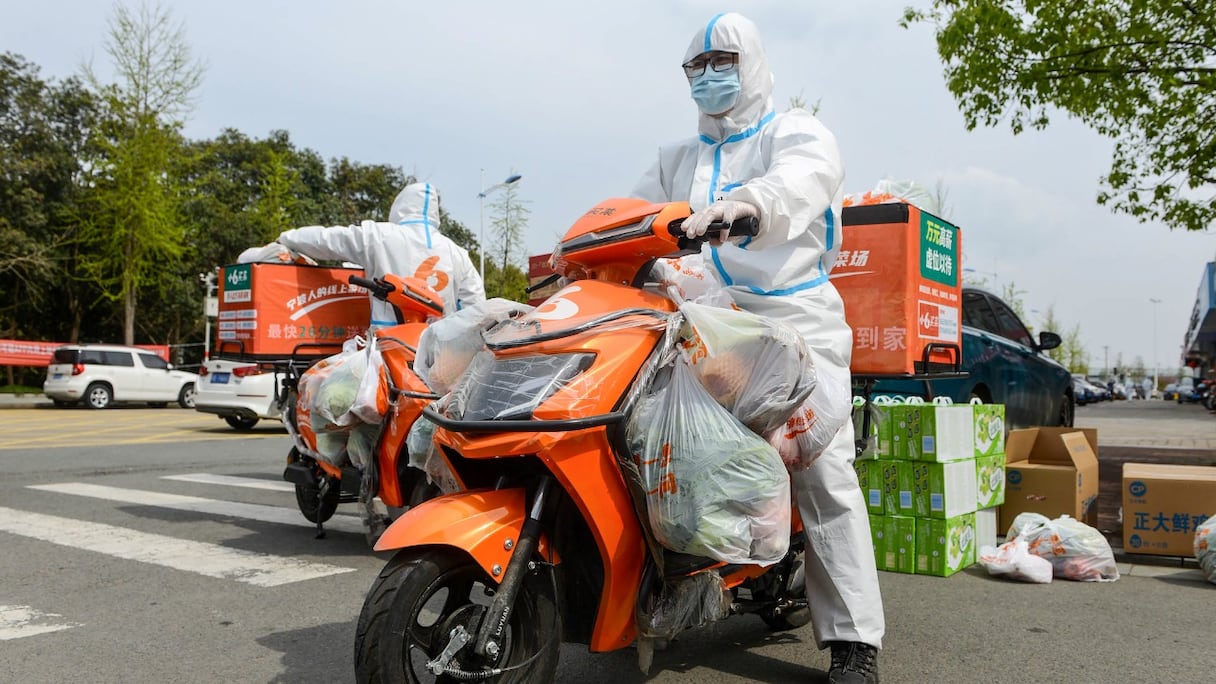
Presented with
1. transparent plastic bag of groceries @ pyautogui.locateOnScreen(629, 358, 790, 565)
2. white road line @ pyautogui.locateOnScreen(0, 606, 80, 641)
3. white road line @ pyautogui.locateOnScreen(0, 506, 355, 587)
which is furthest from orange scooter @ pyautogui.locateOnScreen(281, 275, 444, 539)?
transparent plastic bag of groceries @ pyautogui.locateOnScreen(629, 358, 790, 565)

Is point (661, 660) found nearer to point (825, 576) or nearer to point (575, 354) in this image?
point (825, 576)

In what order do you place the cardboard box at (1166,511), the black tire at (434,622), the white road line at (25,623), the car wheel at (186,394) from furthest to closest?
the car wheel at (186,394)
the cardboard box at (1166,511)
the white road line at (25,623)
the black tire at (434,622)

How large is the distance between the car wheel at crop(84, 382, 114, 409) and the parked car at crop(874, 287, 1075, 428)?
69.4 ft

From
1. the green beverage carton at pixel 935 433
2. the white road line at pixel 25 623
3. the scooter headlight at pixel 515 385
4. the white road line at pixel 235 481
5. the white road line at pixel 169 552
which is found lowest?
the white road line at pixel 25 623

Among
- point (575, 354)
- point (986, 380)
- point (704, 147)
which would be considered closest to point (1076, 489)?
point (986, 380)

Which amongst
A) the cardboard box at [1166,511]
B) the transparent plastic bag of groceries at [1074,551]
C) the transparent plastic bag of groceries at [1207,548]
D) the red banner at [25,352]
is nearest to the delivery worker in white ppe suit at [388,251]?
the transparent plastic bag of groceries at [1074,551]

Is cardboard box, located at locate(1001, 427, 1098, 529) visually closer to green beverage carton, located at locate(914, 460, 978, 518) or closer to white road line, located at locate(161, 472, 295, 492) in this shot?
green beverage carton, located at locate(914, 460, 978, 518)

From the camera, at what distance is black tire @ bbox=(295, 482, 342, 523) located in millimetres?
5816

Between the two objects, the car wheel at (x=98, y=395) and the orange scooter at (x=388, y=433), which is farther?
the car wheel at (x=98, y=395)

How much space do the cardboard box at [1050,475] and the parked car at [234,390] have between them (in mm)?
12069

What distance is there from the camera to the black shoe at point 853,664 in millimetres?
3008

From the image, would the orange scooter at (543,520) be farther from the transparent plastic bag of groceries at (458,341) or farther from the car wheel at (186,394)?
the car wheel at (186,394)

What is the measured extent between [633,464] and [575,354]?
34 cm

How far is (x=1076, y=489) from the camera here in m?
5.90
